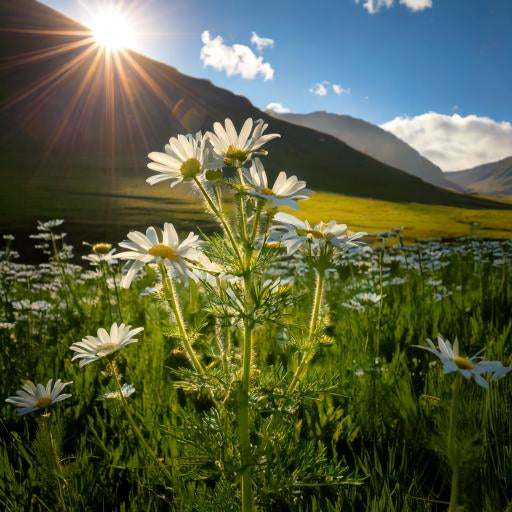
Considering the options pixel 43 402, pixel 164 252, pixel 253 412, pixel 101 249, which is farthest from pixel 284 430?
pixel 101 249

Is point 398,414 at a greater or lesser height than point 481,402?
lesser

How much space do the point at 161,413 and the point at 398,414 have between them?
133 cm

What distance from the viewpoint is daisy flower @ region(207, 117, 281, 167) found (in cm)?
117

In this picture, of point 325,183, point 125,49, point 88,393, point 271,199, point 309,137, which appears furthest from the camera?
point 309,137

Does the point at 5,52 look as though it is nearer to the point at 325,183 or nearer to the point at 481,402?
the point at 325,183

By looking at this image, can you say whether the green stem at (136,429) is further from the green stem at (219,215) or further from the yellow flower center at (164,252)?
the green stem at (219,215)

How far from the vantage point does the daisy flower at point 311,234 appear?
1.25 metres

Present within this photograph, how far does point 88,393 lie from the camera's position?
2.54 metres

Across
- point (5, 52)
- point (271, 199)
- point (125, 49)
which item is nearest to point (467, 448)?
point (271, 199)

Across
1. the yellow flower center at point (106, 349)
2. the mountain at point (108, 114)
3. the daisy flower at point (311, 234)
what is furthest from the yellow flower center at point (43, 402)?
the mountain at point (108, 114)

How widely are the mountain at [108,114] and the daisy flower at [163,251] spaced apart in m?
60.8

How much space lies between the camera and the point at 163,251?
1123 mm

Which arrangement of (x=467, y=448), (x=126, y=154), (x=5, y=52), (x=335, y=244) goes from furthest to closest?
(x=5, y=52) < (x=126, y=154) < (x=335, y=244) < (x=467, y=448)

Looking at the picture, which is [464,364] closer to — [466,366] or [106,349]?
[466,366]
